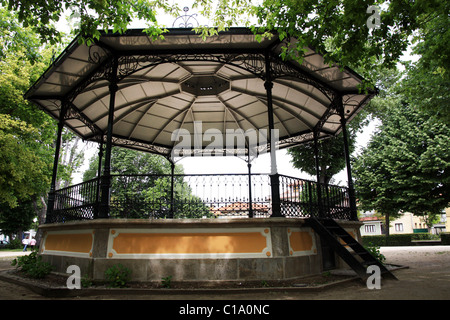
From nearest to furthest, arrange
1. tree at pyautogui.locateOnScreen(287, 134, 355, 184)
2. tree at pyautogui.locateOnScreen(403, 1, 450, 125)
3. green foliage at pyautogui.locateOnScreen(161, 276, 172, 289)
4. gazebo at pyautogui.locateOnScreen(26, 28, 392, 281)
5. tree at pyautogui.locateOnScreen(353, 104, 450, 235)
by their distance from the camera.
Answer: green foliage at pyautogui.locateOnScreen(161, 276, 172, 289), gazebo at pyautogui.locateOnScreen(26, 28, 392, 281), tree at pyautogui.locateOnScreen(403, 1, 450, 125), tree at pyautogui.locateOnScreen(287, 134, 355, 184), tree at pyautogui.locateOnScreen(353, 104, 450, 235)

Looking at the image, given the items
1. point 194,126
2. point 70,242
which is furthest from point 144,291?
point 194,126

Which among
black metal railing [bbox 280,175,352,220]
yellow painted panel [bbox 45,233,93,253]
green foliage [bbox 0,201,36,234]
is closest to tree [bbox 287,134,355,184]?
black metal railing [bbox 280,175,352,220]

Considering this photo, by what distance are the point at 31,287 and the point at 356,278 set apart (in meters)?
8.05

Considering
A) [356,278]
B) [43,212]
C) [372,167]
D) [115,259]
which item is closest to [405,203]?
[372,167]

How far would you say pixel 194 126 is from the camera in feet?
49.3

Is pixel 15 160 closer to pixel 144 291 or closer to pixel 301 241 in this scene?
pixel 144 291

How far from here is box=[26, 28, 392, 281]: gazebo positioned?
7.34 metres

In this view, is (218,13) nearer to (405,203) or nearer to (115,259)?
(115,259)

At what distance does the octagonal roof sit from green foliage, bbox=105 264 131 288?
199 inches

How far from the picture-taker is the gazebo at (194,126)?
7336 millimetres

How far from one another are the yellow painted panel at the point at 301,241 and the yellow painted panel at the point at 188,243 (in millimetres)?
911

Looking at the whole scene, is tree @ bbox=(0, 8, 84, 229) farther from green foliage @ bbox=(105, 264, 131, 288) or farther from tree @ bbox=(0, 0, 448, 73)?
green foliage @ bbox=(105, 264, 131, 288)

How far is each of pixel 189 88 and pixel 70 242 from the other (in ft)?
21.9

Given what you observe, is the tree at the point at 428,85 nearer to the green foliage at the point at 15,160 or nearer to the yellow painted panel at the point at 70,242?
the yellow painted panel at the point at 70,242
